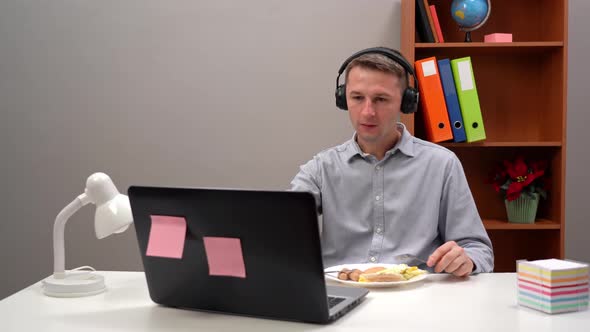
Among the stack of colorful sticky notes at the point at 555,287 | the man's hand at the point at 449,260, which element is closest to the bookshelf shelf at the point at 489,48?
the man's hand at the point at 449,260

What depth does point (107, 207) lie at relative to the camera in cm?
140

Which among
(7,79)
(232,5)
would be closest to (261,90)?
(232,5)

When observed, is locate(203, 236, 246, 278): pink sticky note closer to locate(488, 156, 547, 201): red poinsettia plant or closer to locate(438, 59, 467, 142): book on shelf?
locate(438, 59, 467, 142): book on shelf

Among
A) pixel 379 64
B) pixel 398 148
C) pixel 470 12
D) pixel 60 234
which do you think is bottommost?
pixel 60 234

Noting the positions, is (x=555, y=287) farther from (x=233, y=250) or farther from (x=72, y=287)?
(x=72, y=287)

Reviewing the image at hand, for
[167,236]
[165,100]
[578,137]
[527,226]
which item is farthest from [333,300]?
[578,137]

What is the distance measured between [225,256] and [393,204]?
2.72 feet

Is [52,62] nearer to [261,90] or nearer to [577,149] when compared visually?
[261,90]

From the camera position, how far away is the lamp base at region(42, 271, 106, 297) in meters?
1.41

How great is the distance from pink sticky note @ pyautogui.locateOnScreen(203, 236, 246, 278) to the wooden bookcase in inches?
64.8

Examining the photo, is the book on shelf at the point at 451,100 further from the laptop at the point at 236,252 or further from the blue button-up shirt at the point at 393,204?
the laptop at the point at 236,252

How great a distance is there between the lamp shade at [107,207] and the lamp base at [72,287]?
0.38 ft

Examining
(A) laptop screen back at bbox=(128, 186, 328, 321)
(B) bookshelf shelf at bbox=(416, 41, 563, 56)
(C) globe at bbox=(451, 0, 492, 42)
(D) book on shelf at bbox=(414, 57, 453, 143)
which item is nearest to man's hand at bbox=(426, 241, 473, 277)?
(A) laptop screen back at bbox=(128, 186, 328, 321)

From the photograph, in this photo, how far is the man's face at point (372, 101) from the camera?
187 cm
